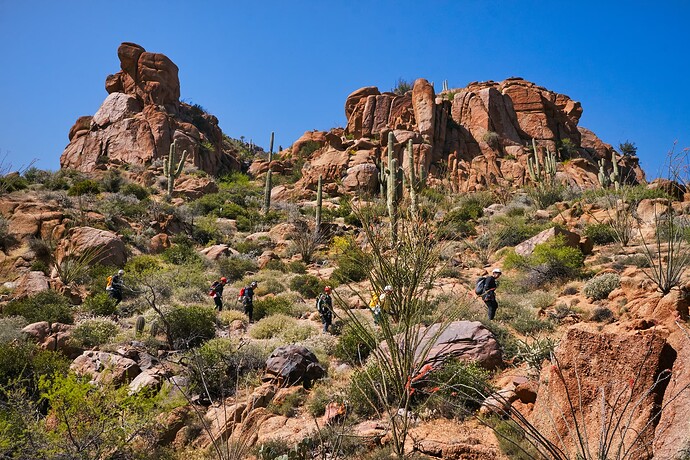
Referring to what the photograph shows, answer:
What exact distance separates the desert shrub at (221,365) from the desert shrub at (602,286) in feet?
26.1

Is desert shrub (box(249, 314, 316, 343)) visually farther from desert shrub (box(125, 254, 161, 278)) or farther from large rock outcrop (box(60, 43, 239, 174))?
large rock outcrop (box(60, 43, 239, 174))

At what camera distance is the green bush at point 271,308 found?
43.2ft

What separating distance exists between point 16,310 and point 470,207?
20394mm

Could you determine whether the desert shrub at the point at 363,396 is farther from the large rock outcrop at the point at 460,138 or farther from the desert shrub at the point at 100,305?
the large rock outcrop at the point at 460,138

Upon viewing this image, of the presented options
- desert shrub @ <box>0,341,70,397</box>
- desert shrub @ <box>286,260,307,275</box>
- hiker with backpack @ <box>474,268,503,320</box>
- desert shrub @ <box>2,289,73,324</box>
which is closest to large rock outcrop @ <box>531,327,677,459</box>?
hiker with backpack @ <box>474,268,503,320</box>

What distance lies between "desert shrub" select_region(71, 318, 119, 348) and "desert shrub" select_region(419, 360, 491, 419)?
7337mm

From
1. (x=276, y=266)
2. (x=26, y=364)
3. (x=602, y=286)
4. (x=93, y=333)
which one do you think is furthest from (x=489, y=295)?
(x=276, y=266)

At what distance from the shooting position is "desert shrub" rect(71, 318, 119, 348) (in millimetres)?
9839

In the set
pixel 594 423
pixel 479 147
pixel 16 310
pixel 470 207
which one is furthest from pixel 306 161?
pixel 594 423

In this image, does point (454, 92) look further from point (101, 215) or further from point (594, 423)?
point (594, 423)

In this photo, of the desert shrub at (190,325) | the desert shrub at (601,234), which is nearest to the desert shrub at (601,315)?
the desert shrub at (601,234)

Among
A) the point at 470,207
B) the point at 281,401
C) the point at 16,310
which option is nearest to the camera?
the point at 281,401

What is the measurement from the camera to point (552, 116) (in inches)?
1582

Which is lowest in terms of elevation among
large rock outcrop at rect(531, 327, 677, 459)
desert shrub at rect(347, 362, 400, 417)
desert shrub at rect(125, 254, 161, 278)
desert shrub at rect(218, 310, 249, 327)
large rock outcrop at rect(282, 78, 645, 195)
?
desert shrub at rect(347, 362, 400, 417)
